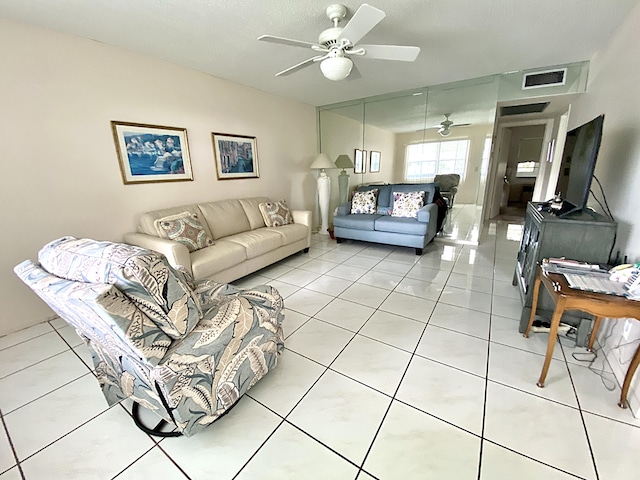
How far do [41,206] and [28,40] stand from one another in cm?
125

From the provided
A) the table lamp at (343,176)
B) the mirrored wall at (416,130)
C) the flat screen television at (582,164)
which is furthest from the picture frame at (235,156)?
the flat screen television at (582,164)

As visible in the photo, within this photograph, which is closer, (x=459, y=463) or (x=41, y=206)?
(x=459, y=463)

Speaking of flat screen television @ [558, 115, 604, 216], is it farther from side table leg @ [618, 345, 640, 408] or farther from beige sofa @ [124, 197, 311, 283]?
beige sofa @ [124, 197, 311, 283]

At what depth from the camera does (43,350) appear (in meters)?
1.92

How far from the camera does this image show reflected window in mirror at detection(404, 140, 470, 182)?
4.05m

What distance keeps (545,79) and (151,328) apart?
15.3 ft

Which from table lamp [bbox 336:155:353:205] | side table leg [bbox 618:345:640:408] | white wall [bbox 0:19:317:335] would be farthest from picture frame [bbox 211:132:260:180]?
side table leg [bbox 618:345:640:408]

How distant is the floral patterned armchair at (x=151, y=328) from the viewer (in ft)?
3.12

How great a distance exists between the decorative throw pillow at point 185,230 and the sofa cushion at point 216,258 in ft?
0.30

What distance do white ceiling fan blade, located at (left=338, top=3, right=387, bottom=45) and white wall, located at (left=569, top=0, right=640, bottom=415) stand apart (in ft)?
6.08

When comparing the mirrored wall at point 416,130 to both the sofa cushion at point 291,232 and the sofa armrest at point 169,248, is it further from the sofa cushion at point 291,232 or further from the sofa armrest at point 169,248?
the sofa armrest at point 169,248

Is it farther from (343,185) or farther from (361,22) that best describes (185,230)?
(343,185)

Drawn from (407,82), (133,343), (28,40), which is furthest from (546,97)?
(28,40)

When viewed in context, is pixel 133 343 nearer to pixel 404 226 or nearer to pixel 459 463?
pixel 459 463
